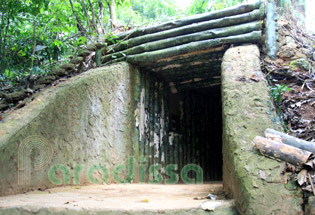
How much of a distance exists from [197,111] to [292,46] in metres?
2.62

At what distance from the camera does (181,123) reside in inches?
235

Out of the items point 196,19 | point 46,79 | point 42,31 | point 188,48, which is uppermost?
point 42,31

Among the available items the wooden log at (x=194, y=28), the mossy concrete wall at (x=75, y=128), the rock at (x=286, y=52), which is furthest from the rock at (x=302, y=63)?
the mossy concrete wall at (x=75, y=128)

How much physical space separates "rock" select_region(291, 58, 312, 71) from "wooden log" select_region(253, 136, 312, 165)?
7.43 ft

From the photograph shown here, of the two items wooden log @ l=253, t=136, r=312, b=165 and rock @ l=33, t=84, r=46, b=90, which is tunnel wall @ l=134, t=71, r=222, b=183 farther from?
wooden log @ l=253, t=136, r=312, b=165

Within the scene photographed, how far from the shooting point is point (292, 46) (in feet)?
14.2

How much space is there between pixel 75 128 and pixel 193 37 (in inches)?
88.0

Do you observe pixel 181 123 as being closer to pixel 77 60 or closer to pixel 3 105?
pixel 77 60

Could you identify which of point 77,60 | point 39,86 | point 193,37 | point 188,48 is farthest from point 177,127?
point 39,86

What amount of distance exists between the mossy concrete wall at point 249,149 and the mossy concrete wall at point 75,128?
69.9 inches

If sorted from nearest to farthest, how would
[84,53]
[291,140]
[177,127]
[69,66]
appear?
1. [291,140]
2. [69,66]
3. [84,53]
4. [177,127]

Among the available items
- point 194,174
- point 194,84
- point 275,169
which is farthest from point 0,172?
point 194,174

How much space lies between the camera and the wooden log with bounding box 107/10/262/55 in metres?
4.31

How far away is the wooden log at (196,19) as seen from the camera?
437 centimetres
